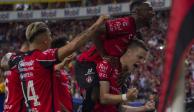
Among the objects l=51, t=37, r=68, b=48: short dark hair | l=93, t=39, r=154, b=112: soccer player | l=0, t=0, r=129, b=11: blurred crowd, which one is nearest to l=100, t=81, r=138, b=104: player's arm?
l=93, t=39, r=154, b=112: soccer player

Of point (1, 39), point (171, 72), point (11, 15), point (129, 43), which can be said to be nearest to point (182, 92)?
point (171, 72)

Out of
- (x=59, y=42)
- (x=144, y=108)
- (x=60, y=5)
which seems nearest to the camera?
(x=144, y=108)

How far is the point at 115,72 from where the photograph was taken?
12.5 ft

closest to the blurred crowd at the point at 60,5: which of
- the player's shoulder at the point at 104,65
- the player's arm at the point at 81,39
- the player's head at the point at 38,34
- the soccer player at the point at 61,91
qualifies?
the soccer player at the point at 61,91

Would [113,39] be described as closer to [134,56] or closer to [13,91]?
[134,56]

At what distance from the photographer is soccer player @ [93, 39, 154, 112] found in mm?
3635

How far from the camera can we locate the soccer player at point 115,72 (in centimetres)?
363

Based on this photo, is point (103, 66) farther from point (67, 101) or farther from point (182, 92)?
point (182, 92)

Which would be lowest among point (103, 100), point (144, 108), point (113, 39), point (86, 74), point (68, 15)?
point (68, 15)

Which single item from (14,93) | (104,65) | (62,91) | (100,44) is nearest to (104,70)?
(104,65)

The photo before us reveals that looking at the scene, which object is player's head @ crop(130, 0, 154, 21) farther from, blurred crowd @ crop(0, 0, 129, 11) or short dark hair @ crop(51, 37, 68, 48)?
blurred crowd @ crop(0, 0, 129, 11)

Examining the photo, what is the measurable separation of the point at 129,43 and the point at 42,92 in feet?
2.36

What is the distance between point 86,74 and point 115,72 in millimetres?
239

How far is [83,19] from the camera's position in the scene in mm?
24047
